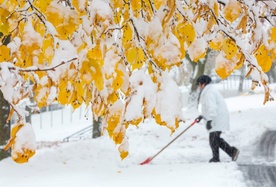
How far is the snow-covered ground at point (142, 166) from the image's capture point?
7.07 metres

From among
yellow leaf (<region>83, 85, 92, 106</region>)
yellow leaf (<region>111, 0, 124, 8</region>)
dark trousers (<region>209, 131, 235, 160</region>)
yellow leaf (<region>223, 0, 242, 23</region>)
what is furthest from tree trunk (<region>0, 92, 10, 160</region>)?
yellow leaf (<region>223, 0, 242, 23</region>)

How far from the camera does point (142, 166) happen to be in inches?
340

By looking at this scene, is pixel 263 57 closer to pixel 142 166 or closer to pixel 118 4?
pixel 118 4

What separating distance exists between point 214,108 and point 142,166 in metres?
1.92

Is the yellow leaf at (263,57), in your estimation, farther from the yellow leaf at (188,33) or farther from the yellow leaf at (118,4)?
the yellow leaf at (118,4)

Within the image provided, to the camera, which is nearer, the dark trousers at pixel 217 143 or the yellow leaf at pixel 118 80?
the yellow leaf at pixel 118 80

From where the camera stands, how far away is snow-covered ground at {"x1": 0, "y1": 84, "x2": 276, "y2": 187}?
707 cm

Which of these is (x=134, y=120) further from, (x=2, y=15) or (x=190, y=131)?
(x=190, y=131)

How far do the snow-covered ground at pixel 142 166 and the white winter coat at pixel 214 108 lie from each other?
0.79m

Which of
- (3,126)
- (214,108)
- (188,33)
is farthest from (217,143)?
(188,33)

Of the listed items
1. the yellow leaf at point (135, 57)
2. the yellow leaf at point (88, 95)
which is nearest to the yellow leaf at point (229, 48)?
the yellow leaf at point (135, 57)

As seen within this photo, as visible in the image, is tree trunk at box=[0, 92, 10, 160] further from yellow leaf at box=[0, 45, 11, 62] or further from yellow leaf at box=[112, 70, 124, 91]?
yellow leaf at box=[112, 70, 124, 91]

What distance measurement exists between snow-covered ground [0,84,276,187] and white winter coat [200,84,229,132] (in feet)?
2.59

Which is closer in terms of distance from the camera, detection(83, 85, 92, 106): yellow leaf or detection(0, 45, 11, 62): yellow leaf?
detection(0, 45, 11, 62): yellow leaf
